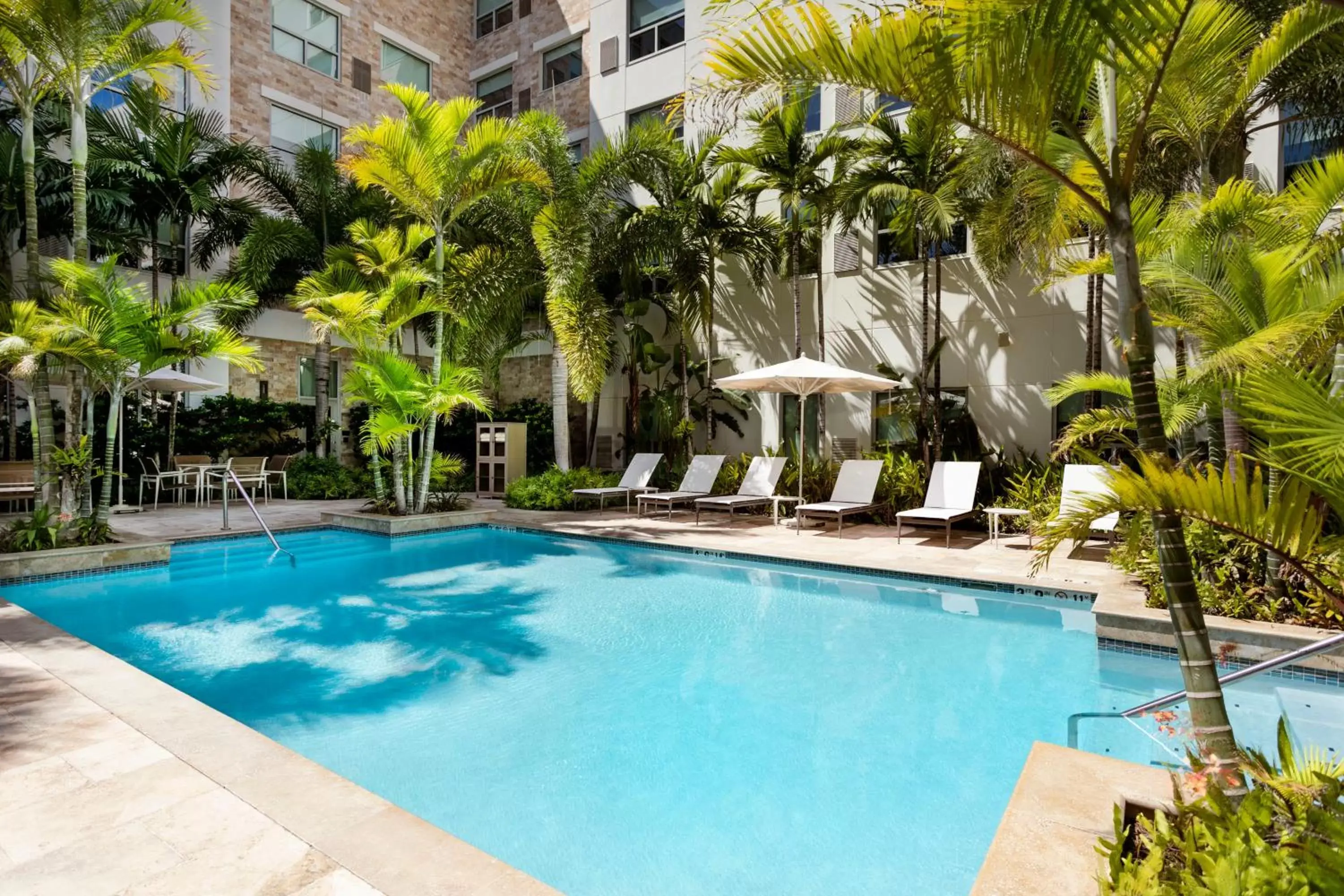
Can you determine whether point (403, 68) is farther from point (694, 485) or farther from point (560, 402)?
point (694, 485)

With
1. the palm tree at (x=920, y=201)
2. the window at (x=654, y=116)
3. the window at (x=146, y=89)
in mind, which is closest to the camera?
the palm tree at (x=920, y=201)

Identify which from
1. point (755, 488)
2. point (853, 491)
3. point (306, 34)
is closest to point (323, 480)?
point (755, 488)

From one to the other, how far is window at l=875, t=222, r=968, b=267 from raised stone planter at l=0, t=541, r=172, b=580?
1099 centimetres

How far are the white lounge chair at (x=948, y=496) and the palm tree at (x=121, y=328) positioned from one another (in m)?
8.40

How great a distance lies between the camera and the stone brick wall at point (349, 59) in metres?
17.0

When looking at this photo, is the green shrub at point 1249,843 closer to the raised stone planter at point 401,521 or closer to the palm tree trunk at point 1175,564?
the palm tree trunk at point 1175,564

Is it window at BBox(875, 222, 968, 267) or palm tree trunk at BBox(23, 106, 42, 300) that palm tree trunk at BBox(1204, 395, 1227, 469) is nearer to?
window at BBox(875, 222, 968, 267)

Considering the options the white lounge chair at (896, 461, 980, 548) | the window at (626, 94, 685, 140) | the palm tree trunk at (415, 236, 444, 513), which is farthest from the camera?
the window at (626, 94, 685, 140)

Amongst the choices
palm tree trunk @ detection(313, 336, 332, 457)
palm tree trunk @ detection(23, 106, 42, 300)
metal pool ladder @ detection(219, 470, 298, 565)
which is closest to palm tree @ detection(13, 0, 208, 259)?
palm tree trunk @ detection(23, 106, 42, 300)

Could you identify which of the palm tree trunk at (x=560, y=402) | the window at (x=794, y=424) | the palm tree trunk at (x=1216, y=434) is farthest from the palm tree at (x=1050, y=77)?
the window at (x=794, y=424)

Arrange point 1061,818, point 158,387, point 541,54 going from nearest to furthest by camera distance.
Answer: point 1061,818 < point 158,387 < point 541,54

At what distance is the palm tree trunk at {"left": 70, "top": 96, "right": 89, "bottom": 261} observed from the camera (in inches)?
323

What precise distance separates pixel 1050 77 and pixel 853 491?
9364mm

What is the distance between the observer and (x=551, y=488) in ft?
45.3
